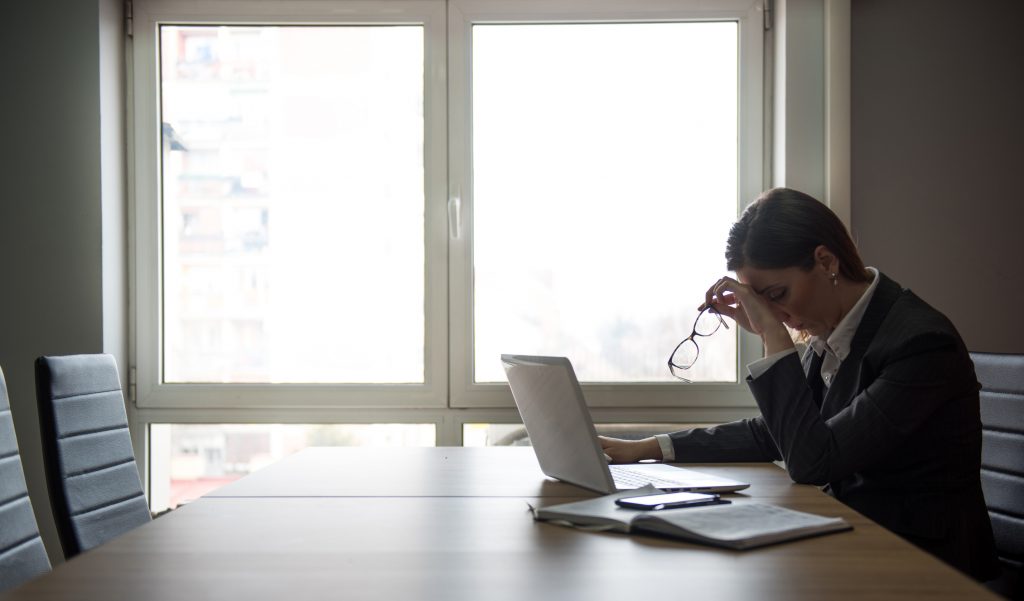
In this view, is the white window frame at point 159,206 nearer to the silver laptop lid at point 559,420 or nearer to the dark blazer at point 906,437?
the silver laptop lid at point 559,420

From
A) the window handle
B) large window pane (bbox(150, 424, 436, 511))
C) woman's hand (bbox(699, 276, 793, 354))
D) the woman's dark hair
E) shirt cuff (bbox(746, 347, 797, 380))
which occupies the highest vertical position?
the window handle

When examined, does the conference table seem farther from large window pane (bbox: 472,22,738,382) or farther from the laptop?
large window pane (bbox: 472,22,738,382)

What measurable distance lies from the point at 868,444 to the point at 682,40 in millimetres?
1934

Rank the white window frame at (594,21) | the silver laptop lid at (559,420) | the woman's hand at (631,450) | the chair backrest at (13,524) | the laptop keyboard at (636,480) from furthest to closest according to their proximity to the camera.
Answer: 1. the white window frame at (594,21)
2. the woman's hand at (631,450)
3. the chair backrest at (13,524)
4. the laptop keyboard at (636,480)
5. the silver laptop lid at (559,420)

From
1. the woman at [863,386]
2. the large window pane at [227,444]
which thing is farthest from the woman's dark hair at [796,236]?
the large window pane at [227,444]

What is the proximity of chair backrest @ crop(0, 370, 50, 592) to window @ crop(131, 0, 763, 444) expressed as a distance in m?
1.31

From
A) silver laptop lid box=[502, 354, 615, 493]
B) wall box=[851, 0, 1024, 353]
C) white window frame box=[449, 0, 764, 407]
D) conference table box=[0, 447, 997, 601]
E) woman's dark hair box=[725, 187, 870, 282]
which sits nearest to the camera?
conference table box=[0, 447, 997, 601]

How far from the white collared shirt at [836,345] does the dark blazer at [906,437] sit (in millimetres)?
21

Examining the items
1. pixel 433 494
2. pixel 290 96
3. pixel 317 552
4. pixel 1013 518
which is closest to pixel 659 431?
pixel 1013 518

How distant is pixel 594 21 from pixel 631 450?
68.3 inches

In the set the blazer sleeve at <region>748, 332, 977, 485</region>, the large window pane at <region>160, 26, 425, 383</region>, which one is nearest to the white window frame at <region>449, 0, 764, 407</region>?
the large window pane at <region>160, 26, 425, 383</region>

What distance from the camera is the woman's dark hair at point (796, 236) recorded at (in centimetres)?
186

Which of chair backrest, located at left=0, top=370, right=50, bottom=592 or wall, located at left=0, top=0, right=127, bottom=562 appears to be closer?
chair backrest, located at left=0, top=370, right=50, bottom=592

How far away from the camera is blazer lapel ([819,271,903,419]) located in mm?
1793
